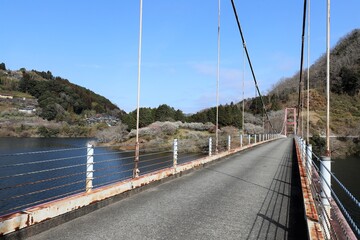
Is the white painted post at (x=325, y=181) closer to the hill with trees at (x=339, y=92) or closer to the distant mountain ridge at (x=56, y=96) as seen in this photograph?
the hill with trees at (x=339, y=92)

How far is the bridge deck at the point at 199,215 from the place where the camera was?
15.7 ft

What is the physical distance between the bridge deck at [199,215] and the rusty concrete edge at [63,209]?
129 millimetres

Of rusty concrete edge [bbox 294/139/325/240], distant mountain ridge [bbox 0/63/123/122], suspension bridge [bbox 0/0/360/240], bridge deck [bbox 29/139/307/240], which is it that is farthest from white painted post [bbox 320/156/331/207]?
distant mountain ridge [bbox 0/63/123/122]

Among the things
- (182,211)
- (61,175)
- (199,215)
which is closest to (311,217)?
(199,215)

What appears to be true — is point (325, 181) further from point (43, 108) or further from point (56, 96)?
point (56, 96)

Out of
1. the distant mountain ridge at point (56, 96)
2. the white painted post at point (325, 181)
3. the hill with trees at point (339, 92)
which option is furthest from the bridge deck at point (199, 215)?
the distant mountain ridge at point (56, 96)

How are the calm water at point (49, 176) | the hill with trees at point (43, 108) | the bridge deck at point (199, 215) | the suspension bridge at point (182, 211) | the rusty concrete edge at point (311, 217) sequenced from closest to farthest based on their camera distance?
the rusty concrete edge at point (311, 217), the suspension bridge at point (182, 211), the bridge deck at point (199, 215), the calm water at point (49, 176), the hill with trees at point (43, 108)

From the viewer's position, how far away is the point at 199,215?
580cm

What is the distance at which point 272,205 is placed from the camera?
21.9ft

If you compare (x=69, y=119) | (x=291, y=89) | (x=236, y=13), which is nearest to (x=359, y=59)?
(x=291, y=89)

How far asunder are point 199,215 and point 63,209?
2.23 m

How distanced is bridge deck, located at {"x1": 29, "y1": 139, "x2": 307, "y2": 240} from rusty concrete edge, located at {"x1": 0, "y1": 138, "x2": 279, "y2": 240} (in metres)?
0.13

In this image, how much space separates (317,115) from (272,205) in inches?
4401

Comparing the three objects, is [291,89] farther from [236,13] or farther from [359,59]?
[236,13]
